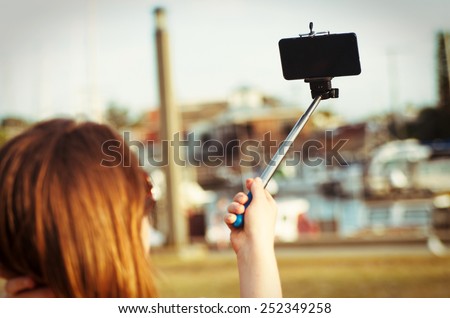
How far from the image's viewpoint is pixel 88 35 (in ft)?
8.36

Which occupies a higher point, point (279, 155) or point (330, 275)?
point (279, 155)

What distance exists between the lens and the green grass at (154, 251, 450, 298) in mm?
3045

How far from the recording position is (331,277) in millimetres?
3396

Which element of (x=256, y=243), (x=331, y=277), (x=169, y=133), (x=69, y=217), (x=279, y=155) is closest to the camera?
(x=69, y=217)

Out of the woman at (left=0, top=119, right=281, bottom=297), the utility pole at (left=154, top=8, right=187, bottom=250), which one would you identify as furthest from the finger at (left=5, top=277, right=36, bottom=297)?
the utility pole at (left=154, top=8, right=187, bottom=250)

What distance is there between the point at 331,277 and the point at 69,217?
9.14 feet

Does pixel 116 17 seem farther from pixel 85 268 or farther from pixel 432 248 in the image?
pixel 432 248

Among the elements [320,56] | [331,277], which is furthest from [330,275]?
[320,56]

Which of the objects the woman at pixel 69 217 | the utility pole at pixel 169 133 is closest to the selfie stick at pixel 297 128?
the woman at pixel 69 217

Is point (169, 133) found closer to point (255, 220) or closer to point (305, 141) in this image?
point (305, 141)

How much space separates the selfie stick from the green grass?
1871 mm

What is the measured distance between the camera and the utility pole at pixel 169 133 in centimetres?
390
